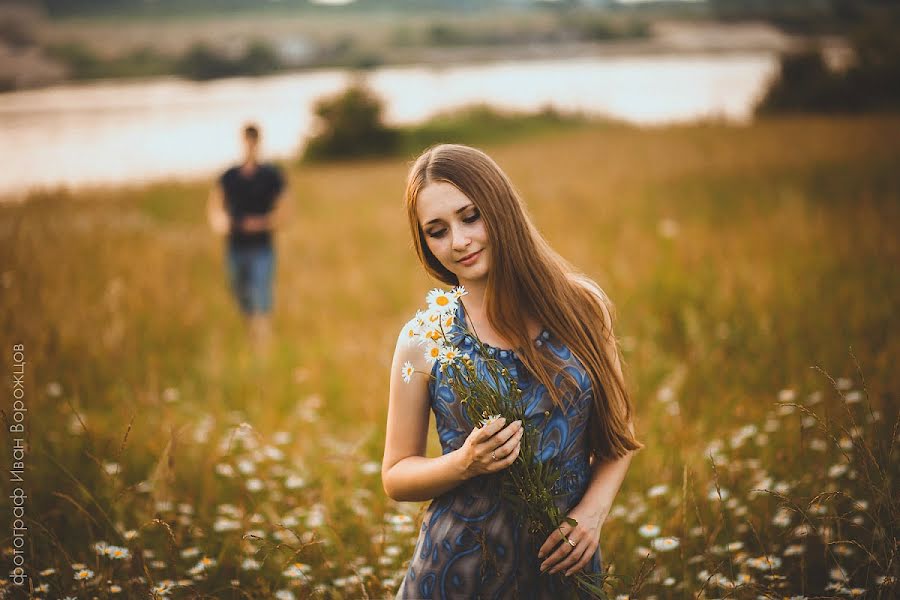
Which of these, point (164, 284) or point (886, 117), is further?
point (886, 117)

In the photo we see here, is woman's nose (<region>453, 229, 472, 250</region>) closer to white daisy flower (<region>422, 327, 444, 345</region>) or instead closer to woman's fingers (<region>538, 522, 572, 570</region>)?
white daisy flower (<region>422, 327, 444, 345</region>)

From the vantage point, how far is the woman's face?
1714 mm

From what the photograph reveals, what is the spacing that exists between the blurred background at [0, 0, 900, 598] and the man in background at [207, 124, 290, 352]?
50 centimetres

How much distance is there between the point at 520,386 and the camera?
1.73 m

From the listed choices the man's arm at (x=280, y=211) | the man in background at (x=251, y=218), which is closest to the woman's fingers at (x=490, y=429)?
the man in background at (x=251, y=218)

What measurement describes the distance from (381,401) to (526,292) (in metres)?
3.28

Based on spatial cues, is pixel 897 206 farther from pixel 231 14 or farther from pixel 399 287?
pixel 231 14

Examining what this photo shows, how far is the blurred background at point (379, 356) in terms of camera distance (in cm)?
261

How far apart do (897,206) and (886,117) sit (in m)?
13.2

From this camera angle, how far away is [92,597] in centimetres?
242

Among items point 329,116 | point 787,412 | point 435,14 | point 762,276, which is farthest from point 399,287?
point 435,14

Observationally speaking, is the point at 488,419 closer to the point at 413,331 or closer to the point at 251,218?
the point at 413,331

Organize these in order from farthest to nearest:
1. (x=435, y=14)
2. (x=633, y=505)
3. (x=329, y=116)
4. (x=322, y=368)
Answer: (x=435, y=14), (x=329, y=116), (x=322, y=368), (x=633, y=505)

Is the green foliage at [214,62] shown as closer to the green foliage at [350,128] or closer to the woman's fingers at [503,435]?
the green foliage at [350,128]
